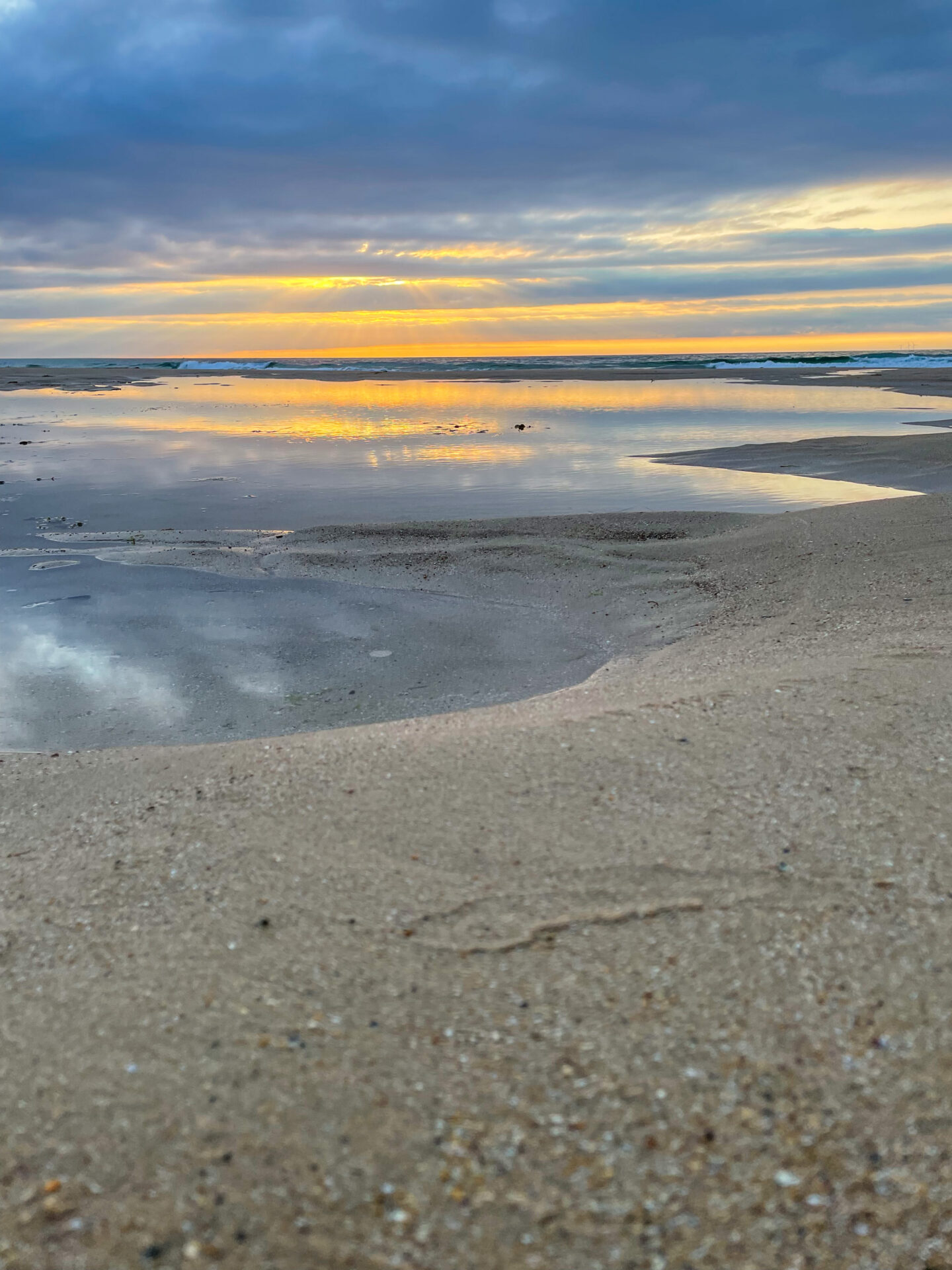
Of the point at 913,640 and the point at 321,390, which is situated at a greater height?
the point at 321,390

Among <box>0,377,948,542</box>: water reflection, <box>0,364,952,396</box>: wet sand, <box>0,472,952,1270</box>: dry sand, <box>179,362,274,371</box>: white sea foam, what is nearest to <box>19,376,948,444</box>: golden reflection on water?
<box>0,377,948,542</box>: water reflection

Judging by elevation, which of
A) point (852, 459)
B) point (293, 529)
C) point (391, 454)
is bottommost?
point (293, 529)

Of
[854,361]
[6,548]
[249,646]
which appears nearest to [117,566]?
[6,548]

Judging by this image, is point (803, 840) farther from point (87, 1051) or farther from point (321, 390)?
point (321, 390)

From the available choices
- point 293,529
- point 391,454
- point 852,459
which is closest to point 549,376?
point 391,454

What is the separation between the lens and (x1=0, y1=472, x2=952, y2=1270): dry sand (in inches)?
77.8

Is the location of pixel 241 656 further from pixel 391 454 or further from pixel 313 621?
pixel 391 454

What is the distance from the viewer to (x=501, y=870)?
310 cm

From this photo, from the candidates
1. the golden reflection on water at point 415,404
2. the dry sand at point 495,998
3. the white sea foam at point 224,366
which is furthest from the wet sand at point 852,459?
the white sea foam at point 224,366

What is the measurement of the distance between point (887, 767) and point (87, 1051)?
293cm

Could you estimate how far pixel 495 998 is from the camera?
2551 millimetres

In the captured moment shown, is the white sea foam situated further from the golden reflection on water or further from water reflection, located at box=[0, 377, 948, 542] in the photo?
water reflection, located at box=[0, 377, 948, 542]

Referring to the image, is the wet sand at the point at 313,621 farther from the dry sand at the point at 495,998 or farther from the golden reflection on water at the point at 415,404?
the golden reflection on water at the point at 415,404

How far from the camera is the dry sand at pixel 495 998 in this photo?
198 cm
